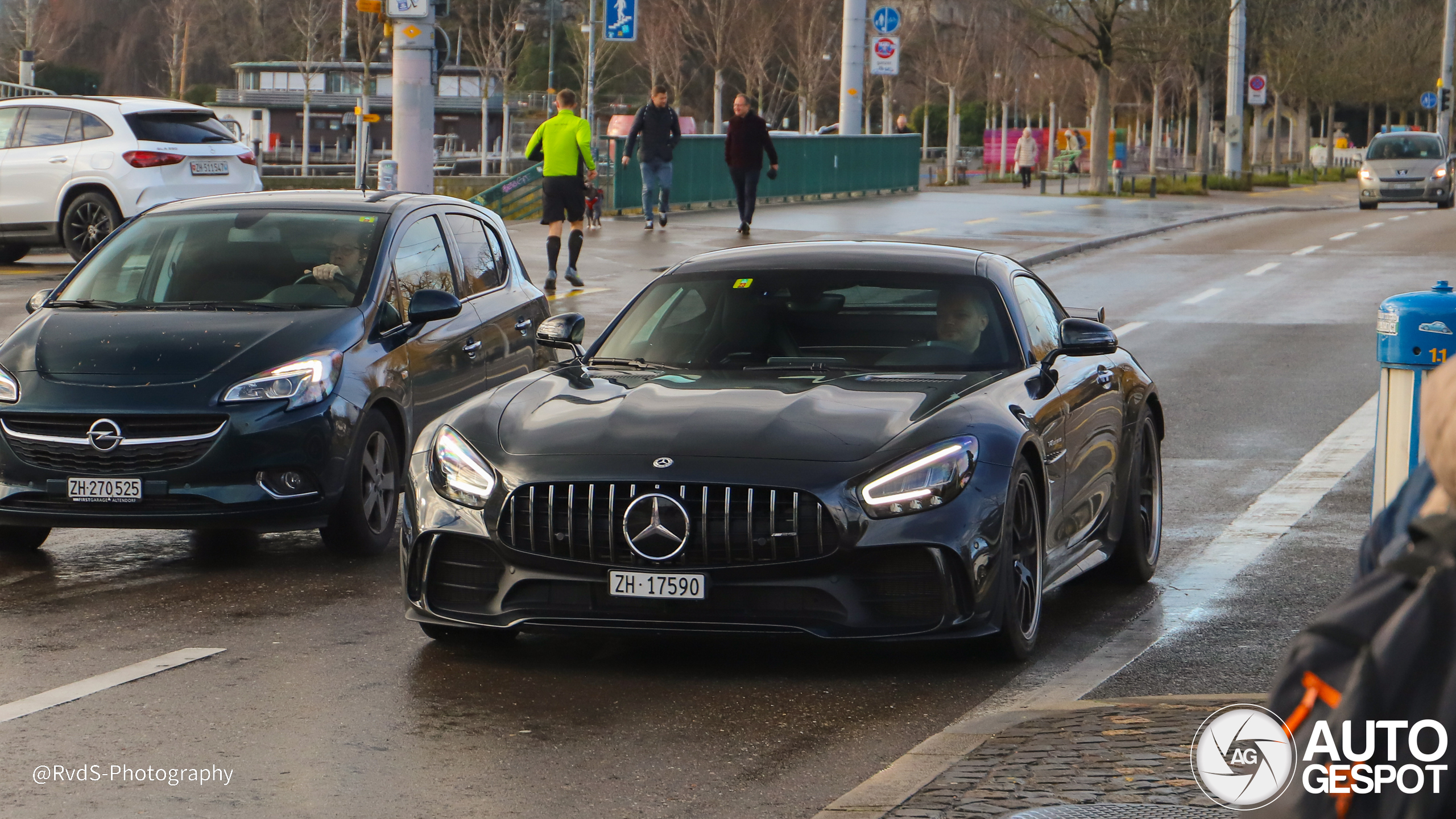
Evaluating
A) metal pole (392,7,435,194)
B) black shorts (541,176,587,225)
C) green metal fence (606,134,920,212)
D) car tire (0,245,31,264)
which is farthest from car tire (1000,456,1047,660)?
green metal fence (606,134,920,212)

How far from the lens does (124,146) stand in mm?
21328

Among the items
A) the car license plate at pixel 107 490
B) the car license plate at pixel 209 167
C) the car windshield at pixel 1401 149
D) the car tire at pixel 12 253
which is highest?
the car windshield at pixel 1401 149

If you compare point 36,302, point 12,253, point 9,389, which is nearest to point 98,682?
point 9,389

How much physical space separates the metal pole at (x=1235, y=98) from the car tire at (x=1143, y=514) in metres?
49.6

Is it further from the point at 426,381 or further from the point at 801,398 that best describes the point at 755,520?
the point at 426,381

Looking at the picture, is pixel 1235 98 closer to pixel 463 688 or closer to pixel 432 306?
pixel 432 306

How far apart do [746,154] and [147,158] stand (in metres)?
9.61

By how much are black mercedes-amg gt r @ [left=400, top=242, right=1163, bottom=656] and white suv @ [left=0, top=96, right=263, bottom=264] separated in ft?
50.1

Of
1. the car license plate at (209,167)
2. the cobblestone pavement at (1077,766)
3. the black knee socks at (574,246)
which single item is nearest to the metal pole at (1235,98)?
the black knee socks at (574,246)

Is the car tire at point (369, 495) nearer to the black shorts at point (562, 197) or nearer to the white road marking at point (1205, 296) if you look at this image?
the black shorts at point (562, 197)

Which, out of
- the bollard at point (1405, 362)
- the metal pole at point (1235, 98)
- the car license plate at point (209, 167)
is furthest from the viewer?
the metal pole at point (1235, 98)

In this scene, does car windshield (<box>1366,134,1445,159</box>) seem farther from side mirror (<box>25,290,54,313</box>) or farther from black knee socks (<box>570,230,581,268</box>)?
side mirror (<box>25,290,54,313</box>)

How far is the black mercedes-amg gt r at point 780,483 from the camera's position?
5891 millimetres

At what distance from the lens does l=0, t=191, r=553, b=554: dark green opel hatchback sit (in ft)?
25.4
